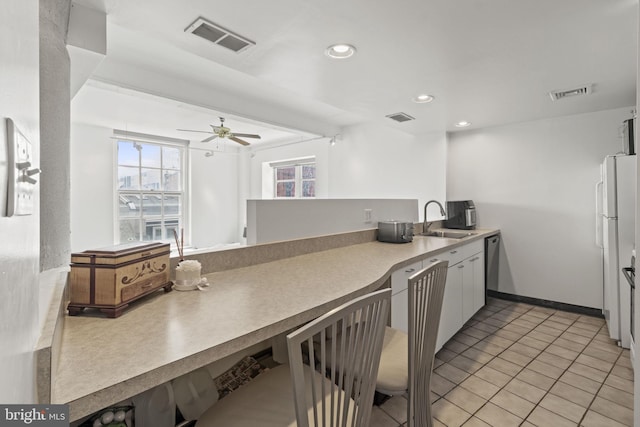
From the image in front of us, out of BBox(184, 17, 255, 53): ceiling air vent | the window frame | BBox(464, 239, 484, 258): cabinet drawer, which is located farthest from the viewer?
the window frame

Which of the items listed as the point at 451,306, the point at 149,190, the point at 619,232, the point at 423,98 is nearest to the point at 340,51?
the point at 423,98

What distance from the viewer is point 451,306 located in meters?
2.48

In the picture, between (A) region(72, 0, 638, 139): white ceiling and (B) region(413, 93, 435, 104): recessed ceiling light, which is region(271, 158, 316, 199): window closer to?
(A) region(72, 0, 638, 139): white ceiling

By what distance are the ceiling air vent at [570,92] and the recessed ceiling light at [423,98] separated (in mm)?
999

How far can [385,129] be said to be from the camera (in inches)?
191

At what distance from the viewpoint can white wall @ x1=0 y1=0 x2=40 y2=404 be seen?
1.01ft

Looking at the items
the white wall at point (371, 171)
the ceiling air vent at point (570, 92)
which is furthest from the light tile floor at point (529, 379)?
the ceiling air vent at point (570, 92)

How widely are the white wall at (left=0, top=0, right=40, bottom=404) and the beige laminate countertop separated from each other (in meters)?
0.17

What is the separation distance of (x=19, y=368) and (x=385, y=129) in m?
4.91

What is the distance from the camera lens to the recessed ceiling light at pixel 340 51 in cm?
188

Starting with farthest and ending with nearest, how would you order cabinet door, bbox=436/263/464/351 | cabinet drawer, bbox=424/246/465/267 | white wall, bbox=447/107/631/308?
white wall, bbox=447/107/631/308 < cabinet door, bbox=436/263/464/351 < cabinet drawer, bbox=424/246/465/267

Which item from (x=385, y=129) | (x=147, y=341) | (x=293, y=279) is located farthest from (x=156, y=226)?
(x=147, y=341)

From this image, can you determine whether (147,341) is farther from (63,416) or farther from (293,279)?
(293,279)

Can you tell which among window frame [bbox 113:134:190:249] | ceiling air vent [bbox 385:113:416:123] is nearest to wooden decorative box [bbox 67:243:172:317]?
ceiling air vent [bbox 385:113:416:123]
